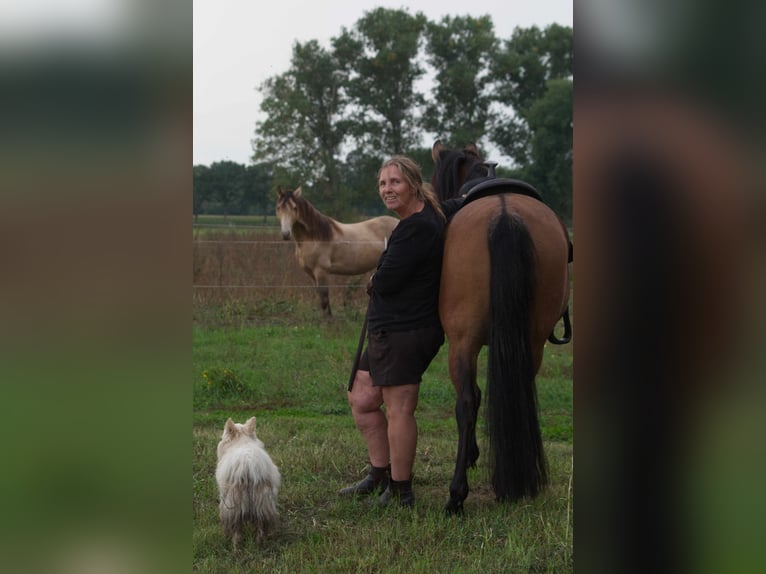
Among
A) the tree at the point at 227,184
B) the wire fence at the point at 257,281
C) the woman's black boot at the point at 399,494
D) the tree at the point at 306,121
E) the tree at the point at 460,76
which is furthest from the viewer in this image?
the tree at the point at 460,76

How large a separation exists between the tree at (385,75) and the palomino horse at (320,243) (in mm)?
17484

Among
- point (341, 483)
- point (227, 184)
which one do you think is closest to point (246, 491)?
point (341, 483)

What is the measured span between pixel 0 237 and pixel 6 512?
33 cm

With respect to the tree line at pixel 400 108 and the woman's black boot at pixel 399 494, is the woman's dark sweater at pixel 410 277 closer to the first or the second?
the woman's black boot at pixel 399 494

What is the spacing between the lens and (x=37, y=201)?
818 millimetres

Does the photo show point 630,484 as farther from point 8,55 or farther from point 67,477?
point 8,55

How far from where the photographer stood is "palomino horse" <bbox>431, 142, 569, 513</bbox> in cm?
365

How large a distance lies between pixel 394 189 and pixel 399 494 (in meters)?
1.72

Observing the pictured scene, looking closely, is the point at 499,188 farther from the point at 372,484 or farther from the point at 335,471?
the point at 335,471

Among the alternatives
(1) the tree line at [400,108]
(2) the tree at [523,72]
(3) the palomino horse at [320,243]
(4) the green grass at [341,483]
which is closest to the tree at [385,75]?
(1) the tree line at [400,108]

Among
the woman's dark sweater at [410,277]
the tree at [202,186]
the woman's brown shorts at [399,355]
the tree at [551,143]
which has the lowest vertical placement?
the woman's brown shorts at [399,355]

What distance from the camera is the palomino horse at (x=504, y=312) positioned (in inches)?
144

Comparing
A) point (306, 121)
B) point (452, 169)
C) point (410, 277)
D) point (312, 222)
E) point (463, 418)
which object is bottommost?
point (463, 418)

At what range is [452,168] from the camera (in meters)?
5.12
